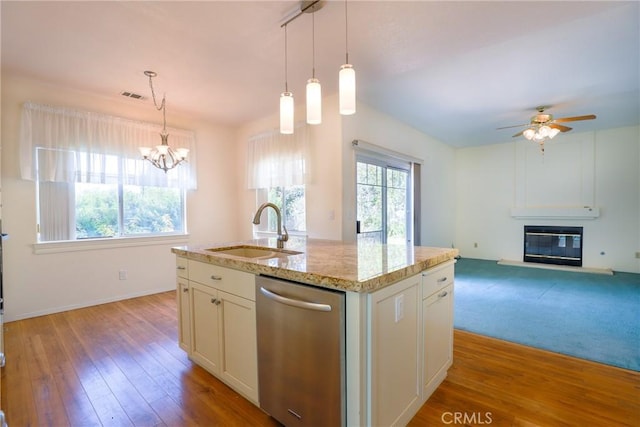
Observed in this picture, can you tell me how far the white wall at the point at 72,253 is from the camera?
322 cm

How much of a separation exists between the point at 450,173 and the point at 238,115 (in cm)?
499

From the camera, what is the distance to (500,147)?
6707 millimetres

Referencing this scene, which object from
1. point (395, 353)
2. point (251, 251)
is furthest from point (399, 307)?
point (251, 251)

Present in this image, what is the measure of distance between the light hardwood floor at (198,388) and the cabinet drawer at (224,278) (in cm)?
71

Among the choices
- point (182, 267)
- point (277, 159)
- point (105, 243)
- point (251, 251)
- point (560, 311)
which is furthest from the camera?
point (277, 159)

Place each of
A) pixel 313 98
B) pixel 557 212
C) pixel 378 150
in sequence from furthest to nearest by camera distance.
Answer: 1. pixel 557 212
2. pixel 378 150
3. pixel 313 98

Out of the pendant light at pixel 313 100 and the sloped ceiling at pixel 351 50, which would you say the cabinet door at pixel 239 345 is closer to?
the pendant light at pixel 313 100

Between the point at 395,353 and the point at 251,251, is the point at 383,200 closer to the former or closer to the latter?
the point at 251,251

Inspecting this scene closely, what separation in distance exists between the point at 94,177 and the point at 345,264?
12.1 feet

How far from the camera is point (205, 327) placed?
6.81ft

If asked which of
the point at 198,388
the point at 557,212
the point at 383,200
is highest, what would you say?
the point at 383,200

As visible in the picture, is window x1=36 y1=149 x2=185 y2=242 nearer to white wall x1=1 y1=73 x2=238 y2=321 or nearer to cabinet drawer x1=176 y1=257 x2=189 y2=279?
white wall x1=1 y1=73 x2=238 y2=321

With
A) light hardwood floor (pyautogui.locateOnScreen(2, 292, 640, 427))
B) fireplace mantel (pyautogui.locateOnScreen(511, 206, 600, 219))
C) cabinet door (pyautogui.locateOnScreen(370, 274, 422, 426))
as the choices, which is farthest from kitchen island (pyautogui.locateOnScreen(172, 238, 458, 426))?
fireplace mantel (pyautogui.locateOnScreen(511, 206, 600, 219))

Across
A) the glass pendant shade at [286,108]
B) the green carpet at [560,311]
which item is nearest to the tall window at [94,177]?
the glass pendant shade at [286,108]
